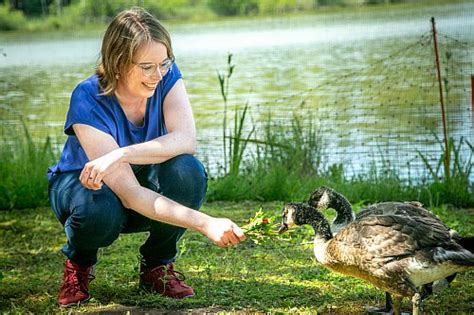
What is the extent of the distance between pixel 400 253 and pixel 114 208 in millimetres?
1190

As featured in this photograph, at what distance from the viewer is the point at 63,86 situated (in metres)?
10.3

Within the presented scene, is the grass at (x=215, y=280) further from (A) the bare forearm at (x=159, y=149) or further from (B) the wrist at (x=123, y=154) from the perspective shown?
(B) the wrist at (x=123, y=154)

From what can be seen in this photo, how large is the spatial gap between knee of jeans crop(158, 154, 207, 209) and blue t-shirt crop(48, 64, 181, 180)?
18 centimetres

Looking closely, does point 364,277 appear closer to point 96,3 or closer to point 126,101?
point 126,101

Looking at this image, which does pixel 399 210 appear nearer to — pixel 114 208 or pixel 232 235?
pixel 232 235

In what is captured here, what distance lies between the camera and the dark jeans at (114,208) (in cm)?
389

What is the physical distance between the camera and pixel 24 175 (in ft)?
21.8

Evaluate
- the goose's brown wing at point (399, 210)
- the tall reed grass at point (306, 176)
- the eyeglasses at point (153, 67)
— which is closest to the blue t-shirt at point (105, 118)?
the eyeglasses at point (153, 67)

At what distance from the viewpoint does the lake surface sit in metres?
7.60

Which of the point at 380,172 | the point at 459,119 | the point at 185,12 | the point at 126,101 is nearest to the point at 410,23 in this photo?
the point at 185,12

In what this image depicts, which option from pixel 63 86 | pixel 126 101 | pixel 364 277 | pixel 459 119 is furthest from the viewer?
pixel 63 86

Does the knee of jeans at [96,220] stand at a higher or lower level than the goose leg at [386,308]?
higher

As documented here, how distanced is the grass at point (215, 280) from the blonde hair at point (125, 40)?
2.98ft

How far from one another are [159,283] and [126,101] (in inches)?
33.0
